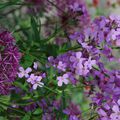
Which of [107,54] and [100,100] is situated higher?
[107,54]

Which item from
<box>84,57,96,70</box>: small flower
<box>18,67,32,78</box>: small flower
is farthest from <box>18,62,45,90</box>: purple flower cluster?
<box>84,57,96,70</box>: small flower

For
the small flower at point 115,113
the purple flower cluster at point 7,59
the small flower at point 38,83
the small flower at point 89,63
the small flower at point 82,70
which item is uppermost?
the purple flower cluster at point 7,59

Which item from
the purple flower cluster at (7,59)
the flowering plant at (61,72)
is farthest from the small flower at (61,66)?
the purple flower cluster at (7,59)

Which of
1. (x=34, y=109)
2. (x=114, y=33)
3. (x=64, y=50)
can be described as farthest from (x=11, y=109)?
(x=114, y=33)

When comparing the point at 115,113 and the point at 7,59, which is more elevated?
the point at 7,59

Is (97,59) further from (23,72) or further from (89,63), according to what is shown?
(23,72)

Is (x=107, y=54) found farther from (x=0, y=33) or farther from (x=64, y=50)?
(x=0, y=33)

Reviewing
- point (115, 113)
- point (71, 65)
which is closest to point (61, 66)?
point (71, 65)

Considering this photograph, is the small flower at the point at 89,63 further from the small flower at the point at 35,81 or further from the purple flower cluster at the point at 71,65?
the small flower at the point at 35,81

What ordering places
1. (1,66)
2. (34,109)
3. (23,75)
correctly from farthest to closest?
(34,109) → (23,75) → (1,66)
